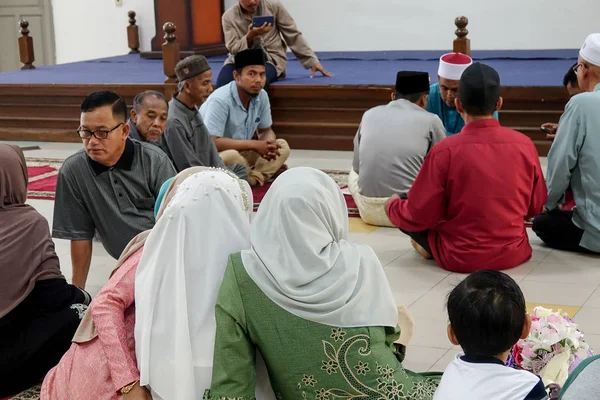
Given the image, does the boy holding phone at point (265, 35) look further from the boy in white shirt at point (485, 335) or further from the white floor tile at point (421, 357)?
the boy in white shirt at point (485, 335)

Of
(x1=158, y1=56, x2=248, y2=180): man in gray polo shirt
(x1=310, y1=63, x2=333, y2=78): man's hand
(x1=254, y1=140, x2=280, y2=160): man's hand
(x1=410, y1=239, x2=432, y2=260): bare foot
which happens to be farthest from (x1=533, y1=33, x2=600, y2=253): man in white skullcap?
(x1=310, y1=63, x2=333, y2=78): man's hand

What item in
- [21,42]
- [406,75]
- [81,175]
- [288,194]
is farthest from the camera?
[21,42]

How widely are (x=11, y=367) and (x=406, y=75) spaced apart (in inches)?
104

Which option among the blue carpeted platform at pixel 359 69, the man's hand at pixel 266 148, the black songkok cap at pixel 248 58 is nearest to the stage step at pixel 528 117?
the blue carpeted platform at pixel 359 69

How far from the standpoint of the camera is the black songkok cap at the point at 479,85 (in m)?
3.67

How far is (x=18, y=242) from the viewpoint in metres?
2.70

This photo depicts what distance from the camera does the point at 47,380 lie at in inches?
93.9

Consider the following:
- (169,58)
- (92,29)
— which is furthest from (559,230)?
(92,29)

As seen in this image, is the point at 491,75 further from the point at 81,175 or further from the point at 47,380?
the point at 47,380

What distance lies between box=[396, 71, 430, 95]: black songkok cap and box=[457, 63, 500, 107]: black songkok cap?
2.89 ft

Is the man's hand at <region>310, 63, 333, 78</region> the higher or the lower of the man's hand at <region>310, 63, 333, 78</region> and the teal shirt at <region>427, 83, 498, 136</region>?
the higher

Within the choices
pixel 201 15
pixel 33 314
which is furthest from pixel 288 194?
pixel 201 15

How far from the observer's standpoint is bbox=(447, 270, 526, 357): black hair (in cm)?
175

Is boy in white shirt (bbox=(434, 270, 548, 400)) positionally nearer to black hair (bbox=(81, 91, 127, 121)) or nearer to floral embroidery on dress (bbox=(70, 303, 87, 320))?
floral embroidery on dress (bbox=(70, 303, 87, 320))
